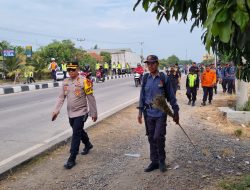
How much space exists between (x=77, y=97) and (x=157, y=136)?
1419mm

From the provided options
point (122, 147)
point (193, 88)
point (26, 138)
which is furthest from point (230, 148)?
point (193, 88)

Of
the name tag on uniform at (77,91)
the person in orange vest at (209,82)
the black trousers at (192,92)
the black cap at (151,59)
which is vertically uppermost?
the black cap at (151,59)

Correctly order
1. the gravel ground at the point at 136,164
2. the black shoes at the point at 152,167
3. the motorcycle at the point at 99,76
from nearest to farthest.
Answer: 1. the gravel ground at the point at 136,164
2. the black shoes at the point at 152,167
3. the motorcycle at the point at 99,76

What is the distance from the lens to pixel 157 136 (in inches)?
215

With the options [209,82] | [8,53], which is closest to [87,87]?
[209,82]

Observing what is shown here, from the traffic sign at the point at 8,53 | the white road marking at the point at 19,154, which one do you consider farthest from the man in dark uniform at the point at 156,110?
the traffic sign at the point at 8,53

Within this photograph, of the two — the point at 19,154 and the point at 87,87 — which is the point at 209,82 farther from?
the point at 19,154

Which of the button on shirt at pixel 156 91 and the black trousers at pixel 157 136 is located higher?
the button on shirt at pixel 156 91

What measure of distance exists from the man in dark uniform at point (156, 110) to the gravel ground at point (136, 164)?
215 mm

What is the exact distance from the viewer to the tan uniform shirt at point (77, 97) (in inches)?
237

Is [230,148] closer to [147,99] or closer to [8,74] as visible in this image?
[147,99]

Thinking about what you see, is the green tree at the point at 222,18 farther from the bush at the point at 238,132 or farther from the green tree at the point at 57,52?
the green tree at the point at 57,52

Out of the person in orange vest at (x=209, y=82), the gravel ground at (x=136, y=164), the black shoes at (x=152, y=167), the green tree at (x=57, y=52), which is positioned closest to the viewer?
the gravel ground at (x=136, y=164)

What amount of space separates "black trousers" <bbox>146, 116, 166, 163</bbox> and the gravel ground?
0.23m
